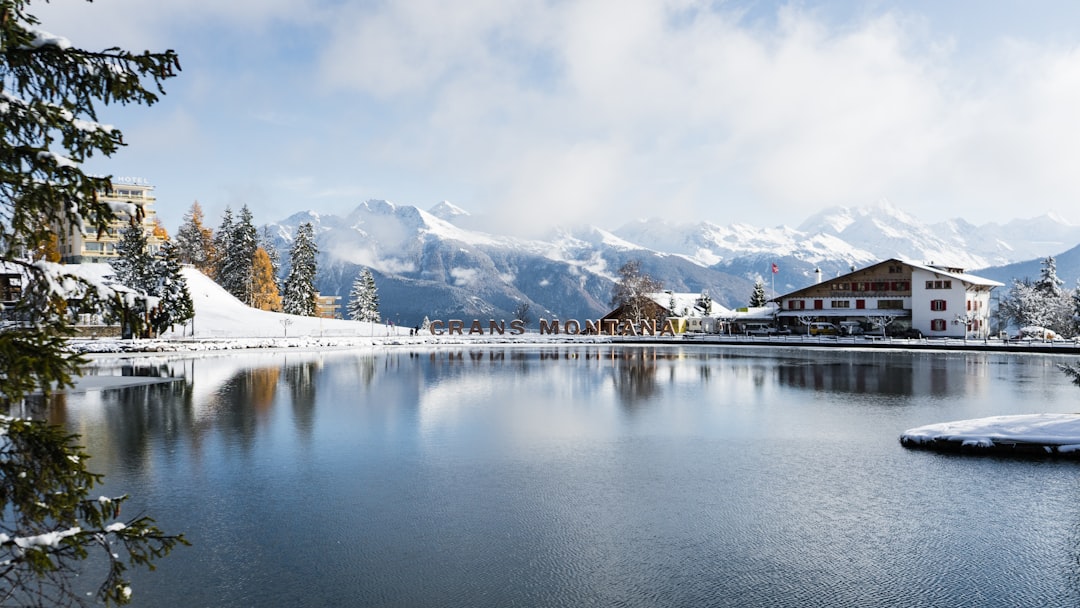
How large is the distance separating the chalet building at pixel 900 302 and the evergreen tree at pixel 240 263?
3452 inches

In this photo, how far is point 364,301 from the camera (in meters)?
154

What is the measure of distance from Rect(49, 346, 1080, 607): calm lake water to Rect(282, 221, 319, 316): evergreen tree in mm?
A: 93643

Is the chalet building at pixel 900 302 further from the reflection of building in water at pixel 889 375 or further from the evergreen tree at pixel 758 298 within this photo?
the reflection of building in water at pixel 889 375

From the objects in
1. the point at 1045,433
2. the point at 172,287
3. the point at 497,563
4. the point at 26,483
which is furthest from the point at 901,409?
the point at 172,287

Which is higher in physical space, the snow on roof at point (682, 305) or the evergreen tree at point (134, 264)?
the evergreen tree at point (134, 264)

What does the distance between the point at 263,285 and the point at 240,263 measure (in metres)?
5.45

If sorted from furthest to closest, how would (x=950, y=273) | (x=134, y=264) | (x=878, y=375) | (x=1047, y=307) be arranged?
(x=1047, y=307) → (x=950, y=273) → (x=134, y=264) → (x=878, y=375)

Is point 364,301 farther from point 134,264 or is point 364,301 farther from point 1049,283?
point 1049,283

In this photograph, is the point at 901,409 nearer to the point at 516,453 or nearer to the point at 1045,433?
the point at 1045,433

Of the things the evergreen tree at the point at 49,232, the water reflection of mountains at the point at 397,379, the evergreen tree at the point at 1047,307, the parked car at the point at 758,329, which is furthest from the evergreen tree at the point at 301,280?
the evergreen tree at the point at 49,232

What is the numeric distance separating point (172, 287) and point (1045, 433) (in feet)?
272

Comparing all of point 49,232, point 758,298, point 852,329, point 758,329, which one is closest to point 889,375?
point 49,232

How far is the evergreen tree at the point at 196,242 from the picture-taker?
127438mm

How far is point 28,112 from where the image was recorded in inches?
291
